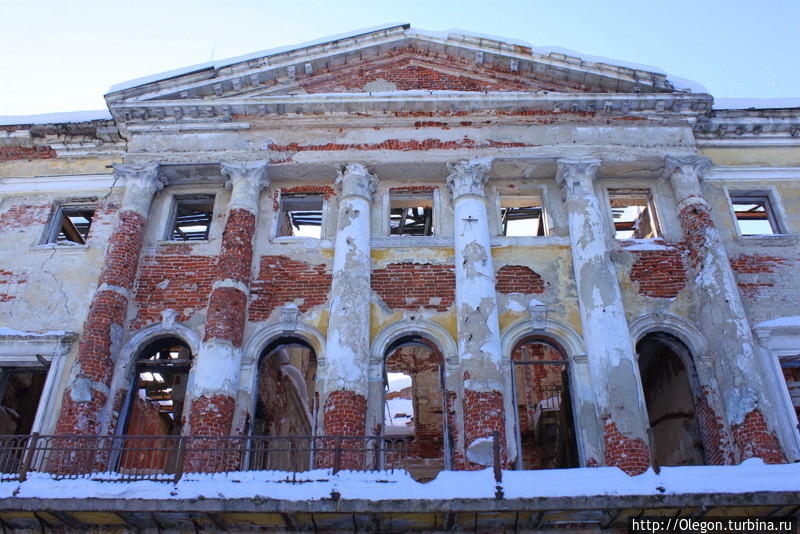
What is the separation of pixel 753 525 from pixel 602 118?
824cm

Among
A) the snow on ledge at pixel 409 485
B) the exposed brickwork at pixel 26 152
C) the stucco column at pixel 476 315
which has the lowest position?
the snow on ledge at pixel 409 485

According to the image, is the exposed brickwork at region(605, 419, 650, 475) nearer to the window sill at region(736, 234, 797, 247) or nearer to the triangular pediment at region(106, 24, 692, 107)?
the window sill at region(736, 234, 797, 247)

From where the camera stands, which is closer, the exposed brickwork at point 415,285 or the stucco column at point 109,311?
the stucco column at point 109,311

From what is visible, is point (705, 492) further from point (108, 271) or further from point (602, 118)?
point (108, 271)

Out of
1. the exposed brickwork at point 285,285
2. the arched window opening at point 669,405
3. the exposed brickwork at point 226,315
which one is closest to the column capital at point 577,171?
A: the arched window opening at point 669,405

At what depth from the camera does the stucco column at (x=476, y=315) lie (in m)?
11.3

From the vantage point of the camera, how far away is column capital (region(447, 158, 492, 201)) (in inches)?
545

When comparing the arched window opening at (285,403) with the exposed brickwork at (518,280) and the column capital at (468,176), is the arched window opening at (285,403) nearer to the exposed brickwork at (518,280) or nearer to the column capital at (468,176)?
the exposed brickwork at (518,280)

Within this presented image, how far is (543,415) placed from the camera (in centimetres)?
1720

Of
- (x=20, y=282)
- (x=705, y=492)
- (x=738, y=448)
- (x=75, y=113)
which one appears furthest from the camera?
(x=75, y=113)

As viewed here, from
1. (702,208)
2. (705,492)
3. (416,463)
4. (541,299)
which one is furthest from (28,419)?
(702,208)

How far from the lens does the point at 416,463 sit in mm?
18047

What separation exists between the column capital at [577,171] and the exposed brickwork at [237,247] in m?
6.05

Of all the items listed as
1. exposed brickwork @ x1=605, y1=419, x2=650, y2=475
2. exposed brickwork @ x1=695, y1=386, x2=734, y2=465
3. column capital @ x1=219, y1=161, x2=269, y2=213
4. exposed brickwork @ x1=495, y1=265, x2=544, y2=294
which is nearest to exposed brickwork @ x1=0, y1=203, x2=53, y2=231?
column capital @ x1=219, y1=161, x2=269, y2=213
